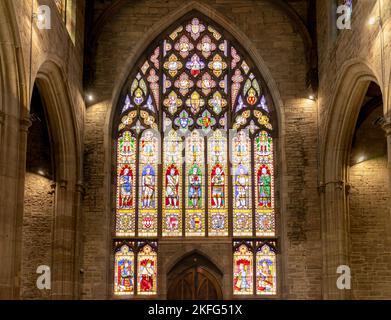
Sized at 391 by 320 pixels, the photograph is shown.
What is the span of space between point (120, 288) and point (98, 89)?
4339 mm

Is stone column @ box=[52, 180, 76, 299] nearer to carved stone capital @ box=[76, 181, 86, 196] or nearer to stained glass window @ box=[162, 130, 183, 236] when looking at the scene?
carved stone capital @ box=[76, 181, 86, 196]

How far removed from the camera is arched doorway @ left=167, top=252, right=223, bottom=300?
677 inches

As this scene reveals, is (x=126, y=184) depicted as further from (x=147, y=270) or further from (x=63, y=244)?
(x=63, y=244)

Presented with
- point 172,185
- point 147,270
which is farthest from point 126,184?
point 147,270

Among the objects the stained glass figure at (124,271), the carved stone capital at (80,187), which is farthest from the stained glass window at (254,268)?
the carved stone capital at (80,187)

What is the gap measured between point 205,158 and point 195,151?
10.9 inches

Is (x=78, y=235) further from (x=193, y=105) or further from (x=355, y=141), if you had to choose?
(x=355, y=141)

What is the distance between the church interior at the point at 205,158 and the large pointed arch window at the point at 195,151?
31 millimetres

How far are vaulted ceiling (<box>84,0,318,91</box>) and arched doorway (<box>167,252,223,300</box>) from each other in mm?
4386

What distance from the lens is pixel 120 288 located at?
1705cm

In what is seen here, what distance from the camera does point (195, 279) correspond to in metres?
17.3

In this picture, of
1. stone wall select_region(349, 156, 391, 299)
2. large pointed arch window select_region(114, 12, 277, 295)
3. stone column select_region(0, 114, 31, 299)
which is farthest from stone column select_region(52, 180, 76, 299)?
stone wall select_region(349, 156, 391, 299)

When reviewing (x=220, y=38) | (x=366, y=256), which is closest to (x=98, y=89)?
(x=220, y=38)

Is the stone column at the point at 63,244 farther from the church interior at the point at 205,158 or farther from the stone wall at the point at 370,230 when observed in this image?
the stone wall at the point at 370,230
